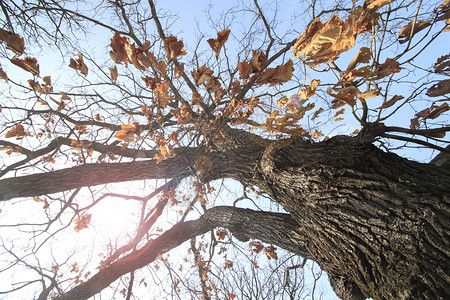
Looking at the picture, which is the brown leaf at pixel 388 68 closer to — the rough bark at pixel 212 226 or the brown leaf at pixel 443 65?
the brown leaf at pixel 443 65

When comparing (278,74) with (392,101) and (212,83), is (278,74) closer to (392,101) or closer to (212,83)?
(212,83)

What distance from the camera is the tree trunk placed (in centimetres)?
99

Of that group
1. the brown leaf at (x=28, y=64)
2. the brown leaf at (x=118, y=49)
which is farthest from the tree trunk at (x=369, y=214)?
the brown leaf at (x=28, y=64)

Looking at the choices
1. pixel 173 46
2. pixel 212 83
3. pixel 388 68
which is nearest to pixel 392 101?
pixel 388 68

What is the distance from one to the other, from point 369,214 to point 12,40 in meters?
2.22

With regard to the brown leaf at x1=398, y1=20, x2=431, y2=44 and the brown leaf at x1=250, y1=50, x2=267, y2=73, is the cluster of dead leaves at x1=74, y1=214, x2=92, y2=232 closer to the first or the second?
the brown leaf at x1=250, y1=50, x2=267, y2=73

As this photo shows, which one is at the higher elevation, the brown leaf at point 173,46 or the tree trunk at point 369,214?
the brown leaf at point 173,46

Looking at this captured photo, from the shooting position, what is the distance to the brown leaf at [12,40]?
3.95 ft

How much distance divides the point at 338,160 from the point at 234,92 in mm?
878

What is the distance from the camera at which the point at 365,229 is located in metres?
1.18

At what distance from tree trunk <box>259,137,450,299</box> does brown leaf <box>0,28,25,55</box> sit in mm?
1752

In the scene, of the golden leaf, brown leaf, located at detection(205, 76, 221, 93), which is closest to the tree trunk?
the golden leaf

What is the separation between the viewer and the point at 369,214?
3.83ft

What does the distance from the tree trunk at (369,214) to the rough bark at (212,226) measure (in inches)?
9.6
